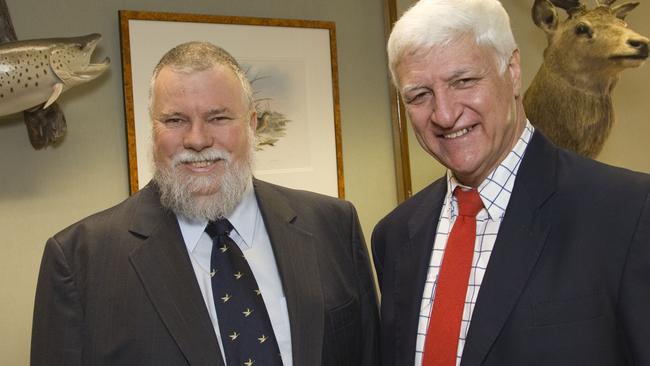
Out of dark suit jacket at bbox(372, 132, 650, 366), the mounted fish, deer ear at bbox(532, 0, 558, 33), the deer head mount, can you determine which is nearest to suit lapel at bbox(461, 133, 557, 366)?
dark suit jacket at bbox(372, 132, 650, 366)

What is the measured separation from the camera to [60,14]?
2.19 meters

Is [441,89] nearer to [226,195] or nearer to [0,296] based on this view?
[226,195]

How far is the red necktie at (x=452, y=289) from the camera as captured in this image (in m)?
1.27

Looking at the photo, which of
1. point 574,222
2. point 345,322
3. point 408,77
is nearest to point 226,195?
point 345,322

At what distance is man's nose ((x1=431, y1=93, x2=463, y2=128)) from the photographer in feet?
4.05

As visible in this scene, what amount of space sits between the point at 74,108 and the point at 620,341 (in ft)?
5.97

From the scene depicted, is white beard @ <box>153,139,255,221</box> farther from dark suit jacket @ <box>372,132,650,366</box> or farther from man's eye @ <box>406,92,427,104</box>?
dark suit jacket @ <box>372,132,650,366</box>

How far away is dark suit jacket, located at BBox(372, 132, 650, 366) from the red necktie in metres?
0.06

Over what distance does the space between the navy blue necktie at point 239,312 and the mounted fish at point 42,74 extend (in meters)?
0.88

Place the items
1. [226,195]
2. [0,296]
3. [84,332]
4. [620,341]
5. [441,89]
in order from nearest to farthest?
1. [620,341]
2. [441,89]
3. [84,332]
4. [226,195]
5. [0,296]

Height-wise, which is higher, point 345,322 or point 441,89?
point 441,89

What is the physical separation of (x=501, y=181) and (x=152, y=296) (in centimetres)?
78

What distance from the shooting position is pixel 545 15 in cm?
278

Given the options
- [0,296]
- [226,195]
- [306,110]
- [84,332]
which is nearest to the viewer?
[84,332]
